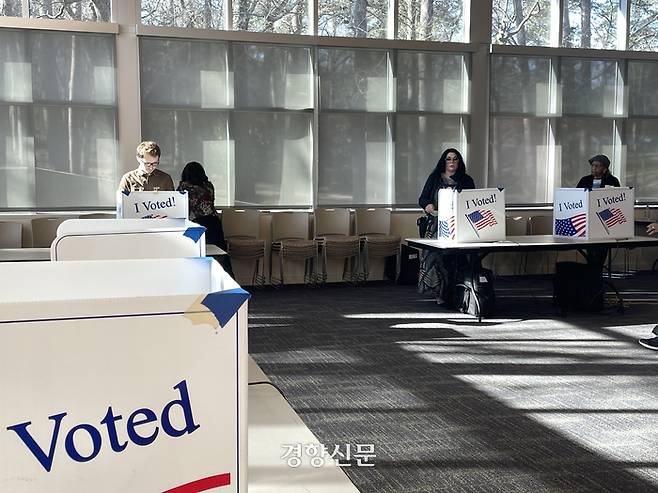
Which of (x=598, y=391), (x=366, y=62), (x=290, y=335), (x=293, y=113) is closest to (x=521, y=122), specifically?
(x=366, y=62)

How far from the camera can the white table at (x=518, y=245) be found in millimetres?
6586

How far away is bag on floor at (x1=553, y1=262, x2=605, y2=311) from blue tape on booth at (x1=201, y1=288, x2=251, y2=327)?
672 cm

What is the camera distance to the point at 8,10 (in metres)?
8.42

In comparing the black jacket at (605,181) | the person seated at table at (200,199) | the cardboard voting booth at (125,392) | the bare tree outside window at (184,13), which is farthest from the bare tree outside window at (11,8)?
the cardboard voting booth at (125,392)

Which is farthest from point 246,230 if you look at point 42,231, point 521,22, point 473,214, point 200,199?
point 521,22

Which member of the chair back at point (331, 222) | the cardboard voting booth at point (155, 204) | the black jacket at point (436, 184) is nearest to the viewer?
the cardboard voting booth at point (155, 204)

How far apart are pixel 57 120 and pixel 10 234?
1.42 metres

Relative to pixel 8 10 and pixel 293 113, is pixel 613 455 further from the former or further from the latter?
pixel 8 10

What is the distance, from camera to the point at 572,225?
7.12m

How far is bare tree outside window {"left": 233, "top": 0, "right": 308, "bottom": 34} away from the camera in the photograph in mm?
9242

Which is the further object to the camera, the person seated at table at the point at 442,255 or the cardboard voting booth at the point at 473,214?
the person seated at table at the point at 442,255

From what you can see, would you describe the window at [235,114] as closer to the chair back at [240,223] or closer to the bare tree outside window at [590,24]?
the chair back at [240,223]

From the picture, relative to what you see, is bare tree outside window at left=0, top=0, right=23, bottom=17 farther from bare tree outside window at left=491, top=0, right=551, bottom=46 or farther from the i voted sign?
the i voted sign

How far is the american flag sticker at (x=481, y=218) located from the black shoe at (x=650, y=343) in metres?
1.60
